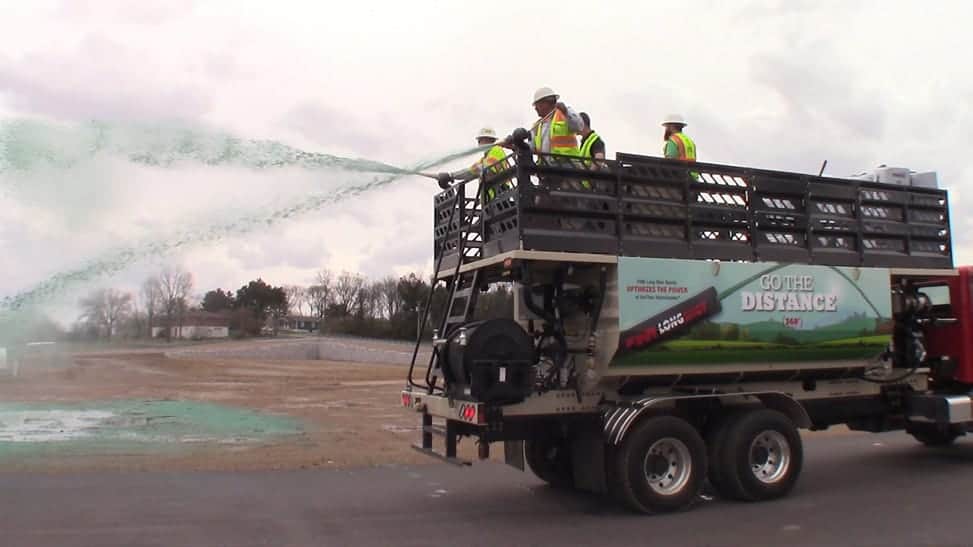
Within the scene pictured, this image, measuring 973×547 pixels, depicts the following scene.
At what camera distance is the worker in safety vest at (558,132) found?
809 cm

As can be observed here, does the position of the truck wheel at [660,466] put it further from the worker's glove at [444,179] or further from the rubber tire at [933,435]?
the rubber tire at [933,435]

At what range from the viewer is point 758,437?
26.1ft

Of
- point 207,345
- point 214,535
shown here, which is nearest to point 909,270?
point 214,535

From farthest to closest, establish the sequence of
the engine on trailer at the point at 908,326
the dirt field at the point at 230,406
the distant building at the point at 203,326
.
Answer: the distant building at the point at 203,326
the dirt field at the point at 230,406
the engine on trailer at the point at 908,326

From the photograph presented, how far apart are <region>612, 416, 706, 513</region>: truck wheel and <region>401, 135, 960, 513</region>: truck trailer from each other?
2cm

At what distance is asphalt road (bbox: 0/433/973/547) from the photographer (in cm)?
666

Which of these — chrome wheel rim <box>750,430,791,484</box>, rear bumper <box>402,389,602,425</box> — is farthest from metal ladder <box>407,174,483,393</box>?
chrome wheel rim <box>750,430,791,484</box>

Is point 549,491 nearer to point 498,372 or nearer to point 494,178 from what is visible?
point 498,372

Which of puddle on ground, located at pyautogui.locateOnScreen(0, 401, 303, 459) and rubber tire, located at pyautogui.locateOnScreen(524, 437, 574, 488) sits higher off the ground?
rubber tire, located at pyautogui.locateOnScreen(524, 437, 574, 488)

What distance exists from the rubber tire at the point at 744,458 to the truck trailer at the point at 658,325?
0.6 inches

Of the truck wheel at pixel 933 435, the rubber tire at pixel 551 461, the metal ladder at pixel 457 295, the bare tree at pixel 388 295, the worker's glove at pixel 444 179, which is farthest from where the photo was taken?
the bare tree at pixel 388 295

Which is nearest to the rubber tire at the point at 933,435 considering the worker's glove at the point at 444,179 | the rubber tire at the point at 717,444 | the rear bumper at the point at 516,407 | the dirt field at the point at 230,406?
the rubber tire at the point at 717,444

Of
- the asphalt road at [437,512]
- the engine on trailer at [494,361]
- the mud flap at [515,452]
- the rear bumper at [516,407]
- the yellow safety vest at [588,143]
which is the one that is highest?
the yellow safety vest at [588,143]

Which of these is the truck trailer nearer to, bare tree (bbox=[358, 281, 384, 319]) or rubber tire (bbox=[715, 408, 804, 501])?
rubber tire (bbox=[715, 408, 804, 501])
